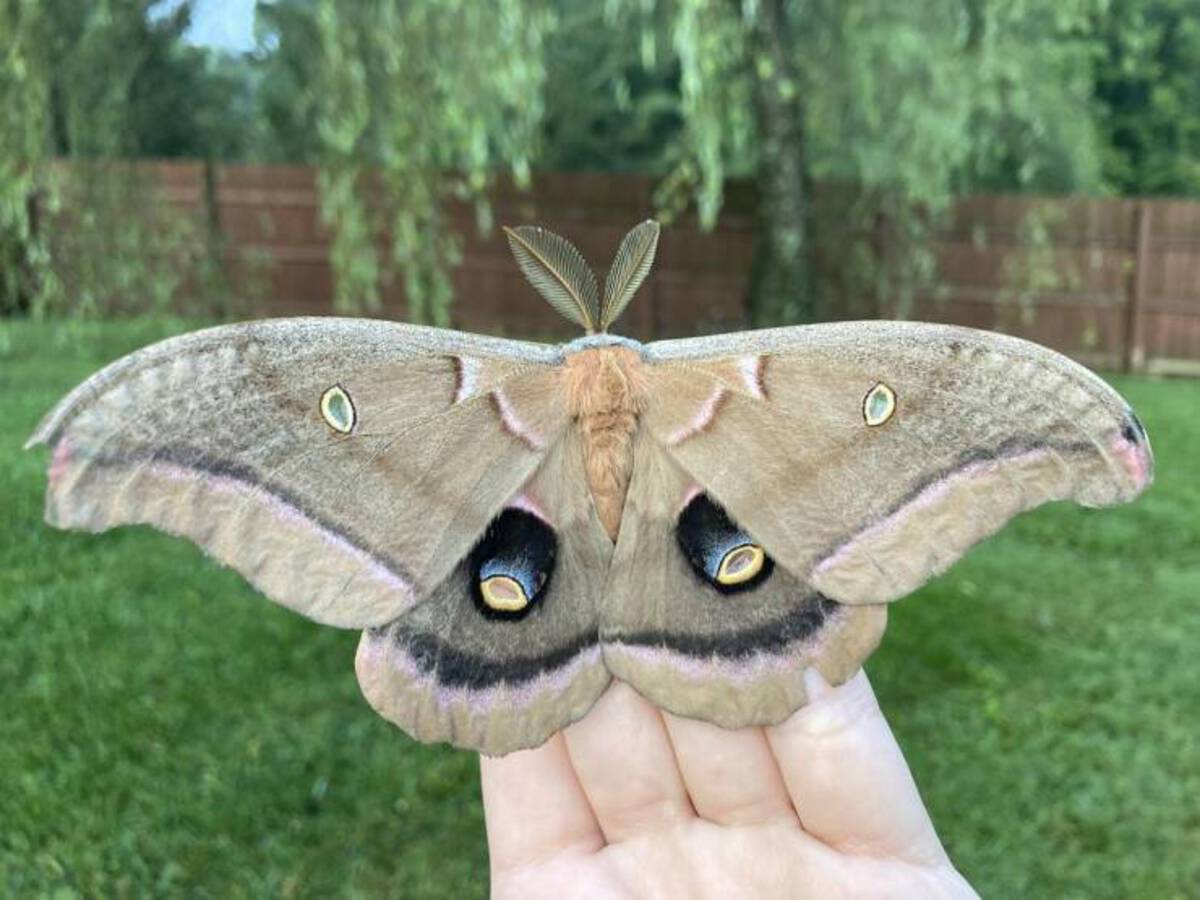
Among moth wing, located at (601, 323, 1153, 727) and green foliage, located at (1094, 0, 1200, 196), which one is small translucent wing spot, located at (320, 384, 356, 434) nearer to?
moth wing, located at (601, 323, 1153, 727)

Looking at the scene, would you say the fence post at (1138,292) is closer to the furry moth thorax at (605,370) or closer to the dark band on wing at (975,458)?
the dark band on wing at (975,458)

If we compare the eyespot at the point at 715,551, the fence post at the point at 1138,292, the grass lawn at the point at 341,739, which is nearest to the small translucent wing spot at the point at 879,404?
the eyespot at the point at 715,551

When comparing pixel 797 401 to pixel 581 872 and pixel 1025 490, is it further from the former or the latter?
pixel 581 872

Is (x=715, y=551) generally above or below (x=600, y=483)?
below

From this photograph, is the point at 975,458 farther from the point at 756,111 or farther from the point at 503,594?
the point at 756,111

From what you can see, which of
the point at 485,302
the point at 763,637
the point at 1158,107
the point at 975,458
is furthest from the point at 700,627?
the point at 1158,107

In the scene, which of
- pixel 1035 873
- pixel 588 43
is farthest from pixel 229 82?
pixel 1035 873
